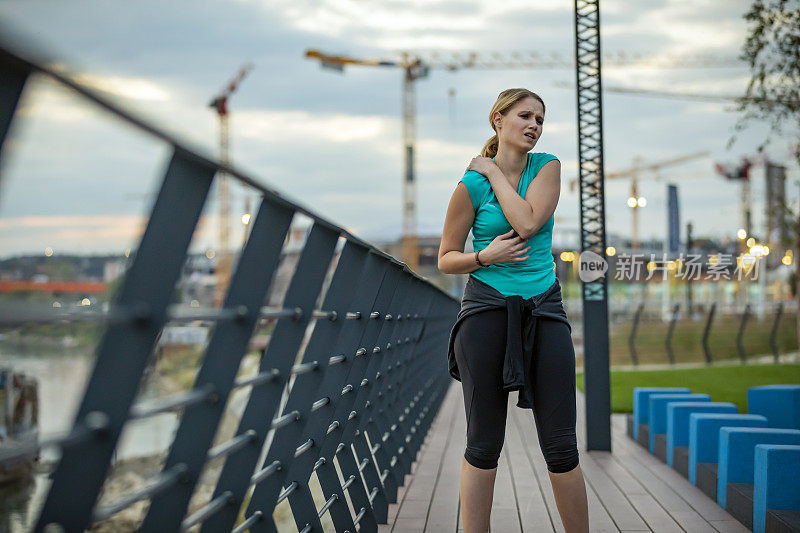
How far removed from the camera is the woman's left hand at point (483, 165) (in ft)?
9.11

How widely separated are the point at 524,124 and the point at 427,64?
223ft

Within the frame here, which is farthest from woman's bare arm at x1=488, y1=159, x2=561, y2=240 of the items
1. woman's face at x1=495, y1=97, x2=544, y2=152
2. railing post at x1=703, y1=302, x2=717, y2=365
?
railing post at x1=703, y1=302, x2=717, y2=365

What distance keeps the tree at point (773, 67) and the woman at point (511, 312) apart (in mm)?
7055

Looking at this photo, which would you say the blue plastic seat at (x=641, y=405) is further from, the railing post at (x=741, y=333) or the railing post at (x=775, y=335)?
the railing post at (x=741, y=333)

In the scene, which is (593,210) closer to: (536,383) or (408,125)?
(536,383)

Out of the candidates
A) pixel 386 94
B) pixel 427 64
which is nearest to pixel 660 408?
pixel 386 94

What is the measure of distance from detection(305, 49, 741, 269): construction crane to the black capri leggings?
6041 cm

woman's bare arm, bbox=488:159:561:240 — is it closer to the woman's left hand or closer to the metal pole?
the woman's left hand

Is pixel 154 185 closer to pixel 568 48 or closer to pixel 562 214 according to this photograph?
pixel 568 48

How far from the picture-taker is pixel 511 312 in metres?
2.64

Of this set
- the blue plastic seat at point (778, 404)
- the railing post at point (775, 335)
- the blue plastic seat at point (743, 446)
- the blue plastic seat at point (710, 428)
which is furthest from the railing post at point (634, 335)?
the blue plastic seat at point (743, 446)

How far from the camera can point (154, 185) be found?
137 centimetres

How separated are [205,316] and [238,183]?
1.12 feet

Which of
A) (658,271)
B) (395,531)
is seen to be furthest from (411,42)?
(395,531)
